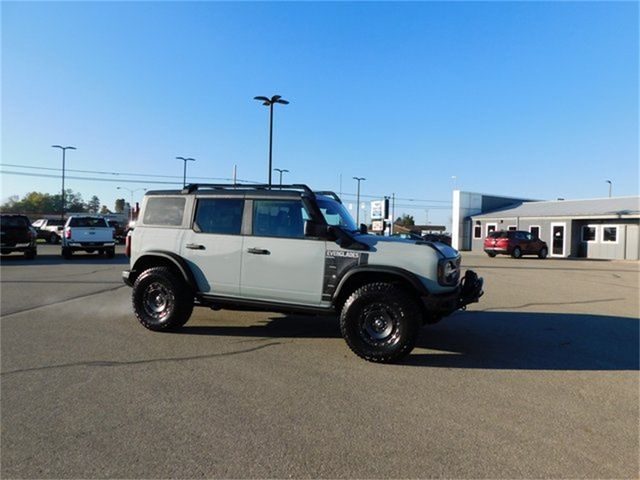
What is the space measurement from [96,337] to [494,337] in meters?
5.52

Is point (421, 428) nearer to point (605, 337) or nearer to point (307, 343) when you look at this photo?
point (307, 343)

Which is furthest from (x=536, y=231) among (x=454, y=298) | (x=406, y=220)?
(x=406, y=220)

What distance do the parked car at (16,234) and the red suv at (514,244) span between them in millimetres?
24927

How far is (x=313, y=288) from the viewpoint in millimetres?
5836

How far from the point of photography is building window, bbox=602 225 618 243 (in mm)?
30859

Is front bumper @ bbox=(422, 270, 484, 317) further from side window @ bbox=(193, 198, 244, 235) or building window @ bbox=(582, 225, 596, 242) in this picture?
building window @ bbox=(582, 225, 596, 242)

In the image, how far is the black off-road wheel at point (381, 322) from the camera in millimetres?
5266

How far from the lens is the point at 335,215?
20.9 feet

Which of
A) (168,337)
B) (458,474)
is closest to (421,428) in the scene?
(458,474)

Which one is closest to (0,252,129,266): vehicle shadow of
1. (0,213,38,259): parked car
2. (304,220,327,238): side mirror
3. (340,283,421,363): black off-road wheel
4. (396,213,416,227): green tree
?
(0,213,38,259): parked car

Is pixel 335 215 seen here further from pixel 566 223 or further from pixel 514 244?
pixel 566 223

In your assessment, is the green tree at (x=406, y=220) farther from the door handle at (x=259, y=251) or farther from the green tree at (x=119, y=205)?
the door handle at (x=259, y=251)

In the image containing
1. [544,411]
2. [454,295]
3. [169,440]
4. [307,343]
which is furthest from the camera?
[307,343]

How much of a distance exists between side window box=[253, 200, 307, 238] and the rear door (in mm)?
271
